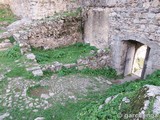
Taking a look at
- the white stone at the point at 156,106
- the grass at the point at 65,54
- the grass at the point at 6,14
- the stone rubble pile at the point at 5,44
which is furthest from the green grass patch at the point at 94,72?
the grass at the point at 6,14

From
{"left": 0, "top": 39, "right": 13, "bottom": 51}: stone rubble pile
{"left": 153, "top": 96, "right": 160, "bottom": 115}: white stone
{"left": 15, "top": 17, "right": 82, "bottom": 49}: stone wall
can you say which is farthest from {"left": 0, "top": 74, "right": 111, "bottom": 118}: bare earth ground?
{"left": 0, "top": 39, "right": 13, "bottom": 51}: stone rubble pile

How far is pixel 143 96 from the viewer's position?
10.4ft

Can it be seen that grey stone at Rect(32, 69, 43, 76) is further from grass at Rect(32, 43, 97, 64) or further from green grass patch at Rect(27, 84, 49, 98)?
grass at Rect(32, 43, 97, 64)

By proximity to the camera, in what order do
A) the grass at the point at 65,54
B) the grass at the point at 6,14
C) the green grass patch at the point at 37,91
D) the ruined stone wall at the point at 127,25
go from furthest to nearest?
the grass at the point at 6,14
the grass at the point at 65,54
the ruined stone wall at the point at 127,25
the green grass patch at the point at 37,91

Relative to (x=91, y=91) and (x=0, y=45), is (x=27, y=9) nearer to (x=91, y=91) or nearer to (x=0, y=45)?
(x=0, y=45)

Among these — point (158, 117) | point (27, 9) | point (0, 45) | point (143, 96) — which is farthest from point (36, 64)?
point (27, 9)

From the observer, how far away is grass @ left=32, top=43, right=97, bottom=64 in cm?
691

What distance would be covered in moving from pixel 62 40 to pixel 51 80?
3.27 m

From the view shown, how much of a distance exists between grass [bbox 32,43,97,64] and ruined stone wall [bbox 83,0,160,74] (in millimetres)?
693

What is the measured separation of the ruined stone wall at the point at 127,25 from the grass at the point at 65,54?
0.69 metres

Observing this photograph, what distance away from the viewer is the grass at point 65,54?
6906mm

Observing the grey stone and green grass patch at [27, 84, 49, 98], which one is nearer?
green grass patch at [27, 84, 49, 98]

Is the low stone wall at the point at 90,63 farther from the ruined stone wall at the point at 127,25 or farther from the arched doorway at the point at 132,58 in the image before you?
the arched doorway at the point at 132,58

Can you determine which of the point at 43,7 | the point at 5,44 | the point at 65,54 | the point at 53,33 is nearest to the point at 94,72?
the point at 65,54
